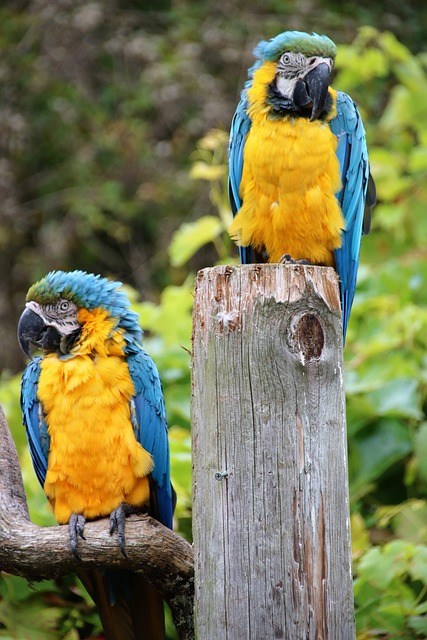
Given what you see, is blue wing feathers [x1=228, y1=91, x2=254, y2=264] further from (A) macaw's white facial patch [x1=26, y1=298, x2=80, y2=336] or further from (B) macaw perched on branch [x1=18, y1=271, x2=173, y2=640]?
(A) macaw's white facial patch [x1=26, y1=298, x2=80, y2=336]

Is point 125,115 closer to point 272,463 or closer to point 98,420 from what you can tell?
point 98,420

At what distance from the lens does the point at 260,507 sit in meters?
1.93

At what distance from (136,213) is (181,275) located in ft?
2.15

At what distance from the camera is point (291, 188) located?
2.74 meters

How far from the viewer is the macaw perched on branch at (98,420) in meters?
2.54

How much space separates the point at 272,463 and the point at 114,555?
0.57 metres

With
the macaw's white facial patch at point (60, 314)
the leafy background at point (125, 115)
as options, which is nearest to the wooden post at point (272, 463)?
the macaw's white facial patch at point (60, 314)

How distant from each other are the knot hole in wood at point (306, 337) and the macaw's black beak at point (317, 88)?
1.06 metres

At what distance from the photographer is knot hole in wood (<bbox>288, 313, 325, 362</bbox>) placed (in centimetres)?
195

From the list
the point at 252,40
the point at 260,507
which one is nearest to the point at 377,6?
the point at 252,40

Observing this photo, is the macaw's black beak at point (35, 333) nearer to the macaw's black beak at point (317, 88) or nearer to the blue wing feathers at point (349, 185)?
the blue wing feathers at point (349, 185)

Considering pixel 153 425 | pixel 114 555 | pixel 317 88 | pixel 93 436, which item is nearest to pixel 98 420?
pixel 93 436

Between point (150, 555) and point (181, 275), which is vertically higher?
point (181, 275)

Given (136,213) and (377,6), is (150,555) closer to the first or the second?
(136,213)
